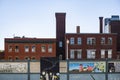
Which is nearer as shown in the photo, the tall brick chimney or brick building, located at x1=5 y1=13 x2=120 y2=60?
brick building, located at x1=5 y1=13 x2=120 y2=60

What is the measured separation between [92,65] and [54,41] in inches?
1490

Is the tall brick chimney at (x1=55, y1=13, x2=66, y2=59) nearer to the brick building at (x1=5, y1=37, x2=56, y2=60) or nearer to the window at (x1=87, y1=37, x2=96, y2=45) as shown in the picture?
the brick building at (x1=5, y1=37, x2=56, y2=60)

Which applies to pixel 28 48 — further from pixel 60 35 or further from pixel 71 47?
pixel 71 47

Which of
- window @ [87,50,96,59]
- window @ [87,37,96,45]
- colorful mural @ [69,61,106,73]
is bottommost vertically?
window @ [87,50,96,59]

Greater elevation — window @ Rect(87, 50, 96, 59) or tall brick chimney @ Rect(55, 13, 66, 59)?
tall brick chimney @ Rect(55, 13, 66, 59)

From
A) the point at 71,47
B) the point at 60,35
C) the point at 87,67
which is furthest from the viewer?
the point at 60,35

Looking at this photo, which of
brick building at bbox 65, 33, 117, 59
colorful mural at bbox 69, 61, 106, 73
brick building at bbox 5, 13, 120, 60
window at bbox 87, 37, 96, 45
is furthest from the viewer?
window at bbox 87, 37, 96, 45

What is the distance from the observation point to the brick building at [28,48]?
60094 millimetres

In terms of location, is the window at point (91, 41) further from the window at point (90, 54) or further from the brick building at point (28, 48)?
the brick building at point (28, 48)

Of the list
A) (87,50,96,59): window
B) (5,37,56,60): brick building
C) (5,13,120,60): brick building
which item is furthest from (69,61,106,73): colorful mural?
(5,37,56,60): brick building

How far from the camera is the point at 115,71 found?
23688 millimetres

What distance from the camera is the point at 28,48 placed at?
2392 inches

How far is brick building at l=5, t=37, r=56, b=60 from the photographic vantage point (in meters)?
60.1

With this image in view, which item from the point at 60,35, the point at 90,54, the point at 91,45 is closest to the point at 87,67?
the point at 90,54
